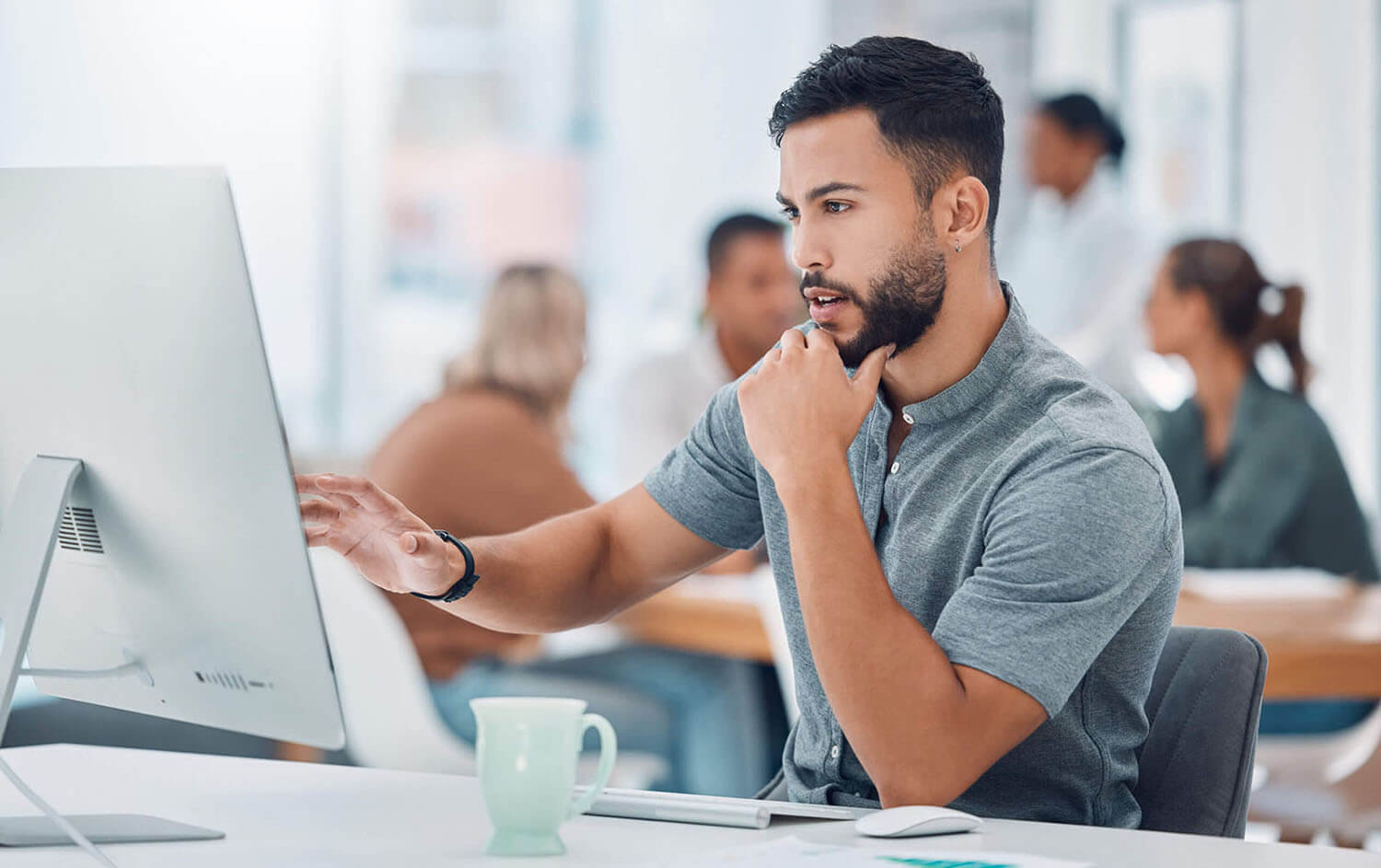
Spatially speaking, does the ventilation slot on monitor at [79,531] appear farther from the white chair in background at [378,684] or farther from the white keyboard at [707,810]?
the white chair in background at [378,684]

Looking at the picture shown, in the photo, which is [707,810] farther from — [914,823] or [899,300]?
[899,300]

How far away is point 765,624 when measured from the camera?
2.67 metres

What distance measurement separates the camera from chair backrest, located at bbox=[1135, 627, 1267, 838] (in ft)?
4.11

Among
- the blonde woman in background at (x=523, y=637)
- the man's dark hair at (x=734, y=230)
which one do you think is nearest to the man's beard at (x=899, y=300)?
the blonde woman in background at (x=523, y=637)

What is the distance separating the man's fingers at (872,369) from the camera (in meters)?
1.35

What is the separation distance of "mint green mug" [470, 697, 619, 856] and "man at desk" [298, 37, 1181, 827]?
0.94ft

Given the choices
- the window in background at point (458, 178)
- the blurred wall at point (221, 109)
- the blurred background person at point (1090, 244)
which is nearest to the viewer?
the blurred wall at point (221, 109)

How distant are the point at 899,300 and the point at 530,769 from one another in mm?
613

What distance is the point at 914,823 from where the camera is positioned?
102cm

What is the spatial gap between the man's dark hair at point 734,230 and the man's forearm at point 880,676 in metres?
2.42

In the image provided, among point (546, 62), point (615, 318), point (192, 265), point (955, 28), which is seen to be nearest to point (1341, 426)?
point (955, 28)

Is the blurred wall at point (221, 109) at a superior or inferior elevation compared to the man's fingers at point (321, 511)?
superior

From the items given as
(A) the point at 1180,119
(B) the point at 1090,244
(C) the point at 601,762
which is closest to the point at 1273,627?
(C) the point at 601,762

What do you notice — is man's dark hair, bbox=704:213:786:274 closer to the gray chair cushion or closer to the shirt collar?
the shirt collar
